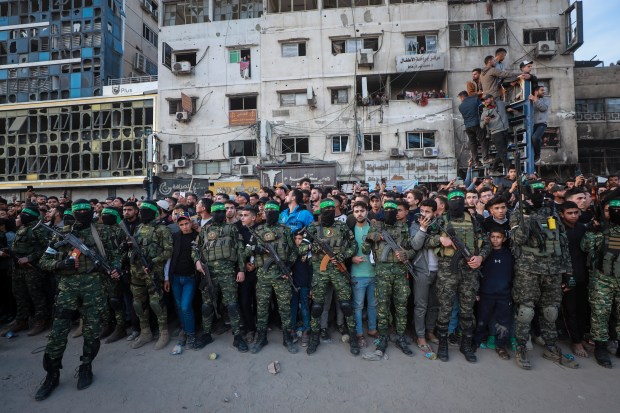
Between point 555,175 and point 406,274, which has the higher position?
point 555,175

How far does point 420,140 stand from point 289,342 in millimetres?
15686

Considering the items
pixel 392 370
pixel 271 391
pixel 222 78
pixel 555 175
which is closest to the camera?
pixel 271 391

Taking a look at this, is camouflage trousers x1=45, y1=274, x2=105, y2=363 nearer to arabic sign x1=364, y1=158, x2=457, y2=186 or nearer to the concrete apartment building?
the concrete apartment building

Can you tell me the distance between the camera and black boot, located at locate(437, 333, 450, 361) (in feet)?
13.7

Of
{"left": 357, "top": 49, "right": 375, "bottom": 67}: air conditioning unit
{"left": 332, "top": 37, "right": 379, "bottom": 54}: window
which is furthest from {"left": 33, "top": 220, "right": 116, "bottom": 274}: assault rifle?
{"left": 332, "top": 37, "right": 379, "bottom": 54}: window

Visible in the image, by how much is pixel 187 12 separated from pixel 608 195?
23.5 m

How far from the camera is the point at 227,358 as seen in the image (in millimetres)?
4363

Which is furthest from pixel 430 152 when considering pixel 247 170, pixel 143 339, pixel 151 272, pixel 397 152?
pixel 143 339

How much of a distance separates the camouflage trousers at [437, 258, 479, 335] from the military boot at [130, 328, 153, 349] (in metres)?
4.30

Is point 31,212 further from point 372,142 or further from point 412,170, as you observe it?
A: point 412,170

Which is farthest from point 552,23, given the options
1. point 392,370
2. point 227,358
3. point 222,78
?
point 227,358

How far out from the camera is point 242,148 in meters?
19.0

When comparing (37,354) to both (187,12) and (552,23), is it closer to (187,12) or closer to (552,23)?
(187,12)

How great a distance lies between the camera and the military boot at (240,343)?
452 centimetres
